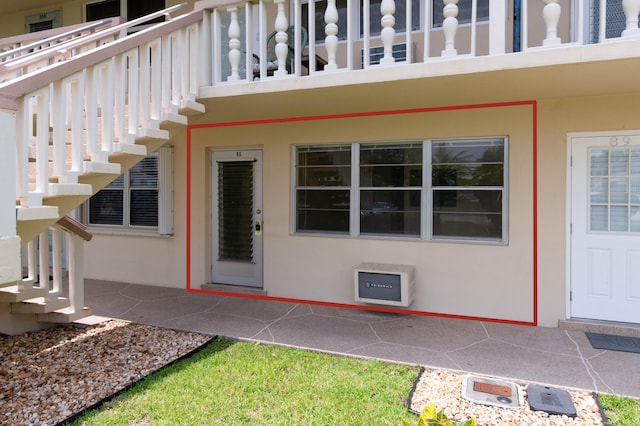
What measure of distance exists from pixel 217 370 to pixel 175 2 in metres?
6.19

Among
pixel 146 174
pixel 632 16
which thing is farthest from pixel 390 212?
pixel 146 174

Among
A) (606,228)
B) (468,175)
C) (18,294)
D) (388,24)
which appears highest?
(388,24)

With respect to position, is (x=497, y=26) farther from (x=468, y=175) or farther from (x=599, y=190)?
(x=599, y=190)

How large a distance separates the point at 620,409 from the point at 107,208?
25.3ft

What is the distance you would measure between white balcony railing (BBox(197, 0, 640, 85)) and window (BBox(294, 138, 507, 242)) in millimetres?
1244

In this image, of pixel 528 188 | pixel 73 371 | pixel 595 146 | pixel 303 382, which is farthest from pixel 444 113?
pixel 73 371

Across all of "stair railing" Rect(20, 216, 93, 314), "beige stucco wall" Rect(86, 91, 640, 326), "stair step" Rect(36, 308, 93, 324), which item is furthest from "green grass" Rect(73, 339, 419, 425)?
"beige stucco wall" Rect(86, 91, 640, 326)

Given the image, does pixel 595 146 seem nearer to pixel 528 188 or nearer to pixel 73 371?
pixel 528 188

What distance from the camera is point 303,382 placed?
144 inches

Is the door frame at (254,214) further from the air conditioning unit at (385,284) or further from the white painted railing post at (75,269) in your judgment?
the white painted railing post at (75,269)

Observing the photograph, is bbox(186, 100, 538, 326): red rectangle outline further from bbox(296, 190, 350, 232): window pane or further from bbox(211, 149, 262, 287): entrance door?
bbox(296, 190, 350, 232): window pane

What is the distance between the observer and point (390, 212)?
5895 millimetres

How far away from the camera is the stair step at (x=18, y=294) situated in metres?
4.51

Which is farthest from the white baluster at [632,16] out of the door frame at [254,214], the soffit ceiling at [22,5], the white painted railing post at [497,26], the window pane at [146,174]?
the soffit ceiling at [22,5]
